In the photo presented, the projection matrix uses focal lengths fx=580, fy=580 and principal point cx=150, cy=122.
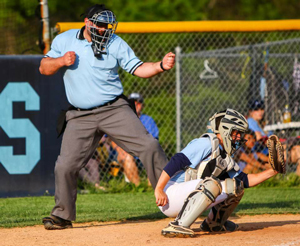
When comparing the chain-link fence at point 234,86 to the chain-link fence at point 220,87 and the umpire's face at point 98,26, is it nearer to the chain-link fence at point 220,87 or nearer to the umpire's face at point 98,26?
the chain-link fence at point 220,87

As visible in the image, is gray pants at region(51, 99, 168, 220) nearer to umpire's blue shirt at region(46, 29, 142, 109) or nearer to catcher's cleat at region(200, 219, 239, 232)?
umpire's blue shirt at region(46, 29, 142, 109)

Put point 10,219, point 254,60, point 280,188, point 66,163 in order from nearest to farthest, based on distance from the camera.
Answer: point 66,163 → point 10,219 → point 280,188 → point 254,60

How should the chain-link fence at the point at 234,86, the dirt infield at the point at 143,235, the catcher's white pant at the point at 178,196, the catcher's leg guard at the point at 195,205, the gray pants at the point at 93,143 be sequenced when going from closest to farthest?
the catcher's leg guard at the point at 195,205, the dirt infield at the point at 143,235, the catcher's white pant at the point at 178,196, the gray pants at the point at 93,143, the chain-link fence at the point at 234,86

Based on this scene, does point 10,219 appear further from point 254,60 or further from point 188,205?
point 254,60

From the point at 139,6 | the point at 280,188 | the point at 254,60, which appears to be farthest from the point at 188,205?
the point at 139,6

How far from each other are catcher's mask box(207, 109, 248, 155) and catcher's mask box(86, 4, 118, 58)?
49.0 inches

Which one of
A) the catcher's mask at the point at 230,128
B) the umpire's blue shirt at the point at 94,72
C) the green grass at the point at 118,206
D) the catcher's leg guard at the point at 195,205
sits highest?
the umpire's blue shirt at the point at 94,72

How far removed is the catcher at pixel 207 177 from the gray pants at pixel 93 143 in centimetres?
30

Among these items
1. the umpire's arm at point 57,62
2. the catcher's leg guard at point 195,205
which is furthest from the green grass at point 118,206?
the umpire's arm at point 57,62

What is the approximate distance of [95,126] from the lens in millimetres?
5301

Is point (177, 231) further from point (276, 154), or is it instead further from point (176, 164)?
point (276, 154)

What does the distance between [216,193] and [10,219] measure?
7.81 feet

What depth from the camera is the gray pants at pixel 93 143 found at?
5148mm

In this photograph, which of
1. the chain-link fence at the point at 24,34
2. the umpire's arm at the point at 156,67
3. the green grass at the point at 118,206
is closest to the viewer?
the umpire's arm at the point at 156,67
